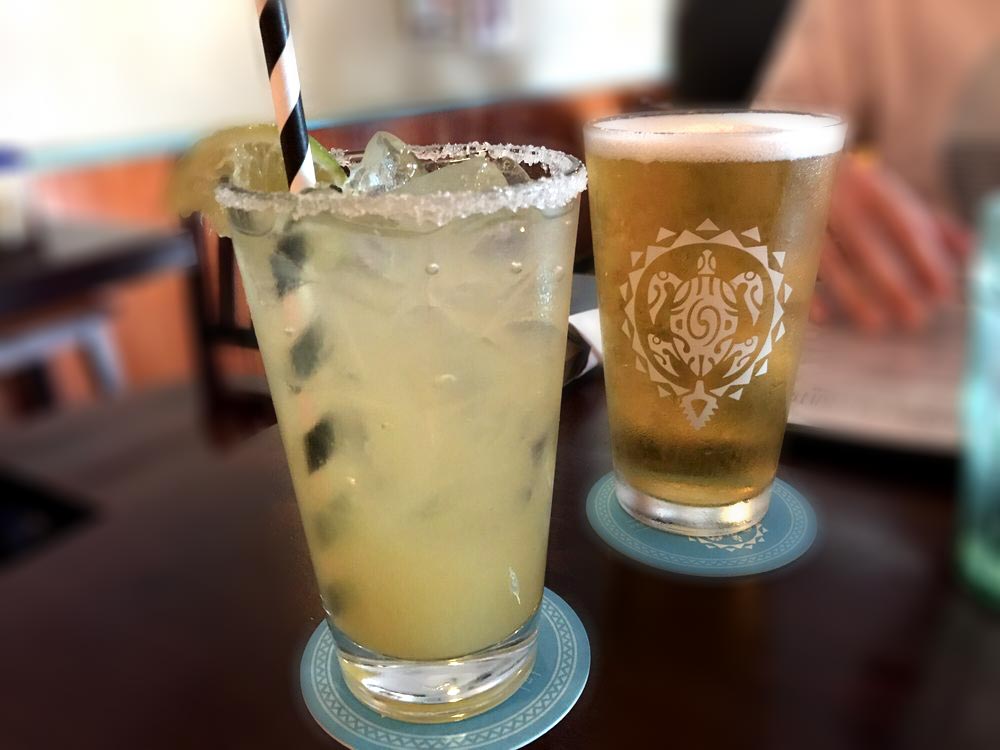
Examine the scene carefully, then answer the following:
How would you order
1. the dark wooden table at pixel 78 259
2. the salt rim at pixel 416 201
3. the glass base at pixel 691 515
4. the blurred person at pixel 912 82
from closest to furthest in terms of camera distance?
1. the salt rim at pixel 416 201
2. the glass base at pixel 691 515
3. the dark wooden table at pixel 78 259
4. the blurred person at pixel 912 82

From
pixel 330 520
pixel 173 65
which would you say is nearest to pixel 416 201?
pixel 330 520

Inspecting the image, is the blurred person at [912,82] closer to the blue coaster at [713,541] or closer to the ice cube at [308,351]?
the blue coaster at [713,541]

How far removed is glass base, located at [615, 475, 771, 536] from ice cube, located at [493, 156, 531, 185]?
0.28m

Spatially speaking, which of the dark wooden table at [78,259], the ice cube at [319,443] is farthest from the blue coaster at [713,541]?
the dark wooden table at [78,259]

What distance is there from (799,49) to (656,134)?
191 centimetres

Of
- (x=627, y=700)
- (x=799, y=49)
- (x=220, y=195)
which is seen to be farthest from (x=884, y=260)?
(x=799, y=49)

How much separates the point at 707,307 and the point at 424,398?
0.69 feet

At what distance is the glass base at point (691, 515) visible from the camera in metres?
0.63

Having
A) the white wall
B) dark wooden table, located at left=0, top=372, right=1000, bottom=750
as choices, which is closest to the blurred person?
the white wall

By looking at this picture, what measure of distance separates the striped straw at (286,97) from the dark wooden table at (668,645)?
181mm

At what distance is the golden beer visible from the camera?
0.55 metres

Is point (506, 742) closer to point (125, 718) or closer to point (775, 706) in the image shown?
point (775, 706)

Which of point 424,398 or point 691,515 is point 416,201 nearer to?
point 424,398

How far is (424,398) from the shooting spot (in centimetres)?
45
